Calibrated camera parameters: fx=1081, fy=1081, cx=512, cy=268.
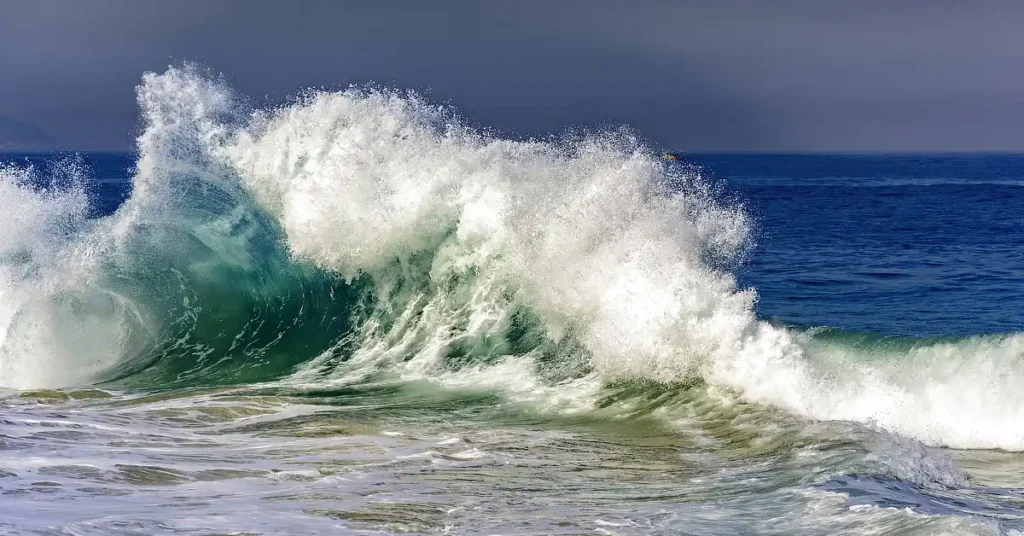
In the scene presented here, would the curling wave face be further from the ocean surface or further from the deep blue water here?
the deep blue water

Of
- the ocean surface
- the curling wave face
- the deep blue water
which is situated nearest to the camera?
the ocean surface

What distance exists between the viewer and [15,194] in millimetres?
17531

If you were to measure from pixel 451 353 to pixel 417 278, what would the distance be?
224cm

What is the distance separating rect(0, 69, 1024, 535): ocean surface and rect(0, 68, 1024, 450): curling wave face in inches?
1.8

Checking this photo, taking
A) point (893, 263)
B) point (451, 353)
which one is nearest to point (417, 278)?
point (451, 353)

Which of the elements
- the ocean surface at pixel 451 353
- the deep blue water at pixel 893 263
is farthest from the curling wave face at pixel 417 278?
the deep blue water at pixel 893 263

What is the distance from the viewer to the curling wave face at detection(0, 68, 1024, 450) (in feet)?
41.4

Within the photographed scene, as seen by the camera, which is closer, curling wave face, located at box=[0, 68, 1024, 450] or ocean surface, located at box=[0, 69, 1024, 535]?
ocean surface, located at box=[0, 69, 1024, 535]

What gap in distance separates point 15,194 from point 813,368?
12835 millimetres

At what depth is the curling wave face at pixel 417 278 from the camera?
12.6m

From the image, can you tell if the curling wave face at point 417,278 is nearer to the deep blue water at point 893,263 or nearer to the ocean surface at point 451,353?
the ocean surface at point 451,353

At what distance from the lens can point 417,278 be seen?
56.0ft

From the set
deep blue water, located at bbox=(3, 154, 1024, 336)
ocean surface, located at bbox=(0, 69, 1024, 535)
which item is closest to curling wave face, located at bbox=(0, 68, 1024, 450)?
ocean surface, located at bbox=(0, 69, 1024, 535)

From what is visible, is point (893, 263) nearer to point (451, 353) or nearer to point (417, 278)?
point (417, 278)
